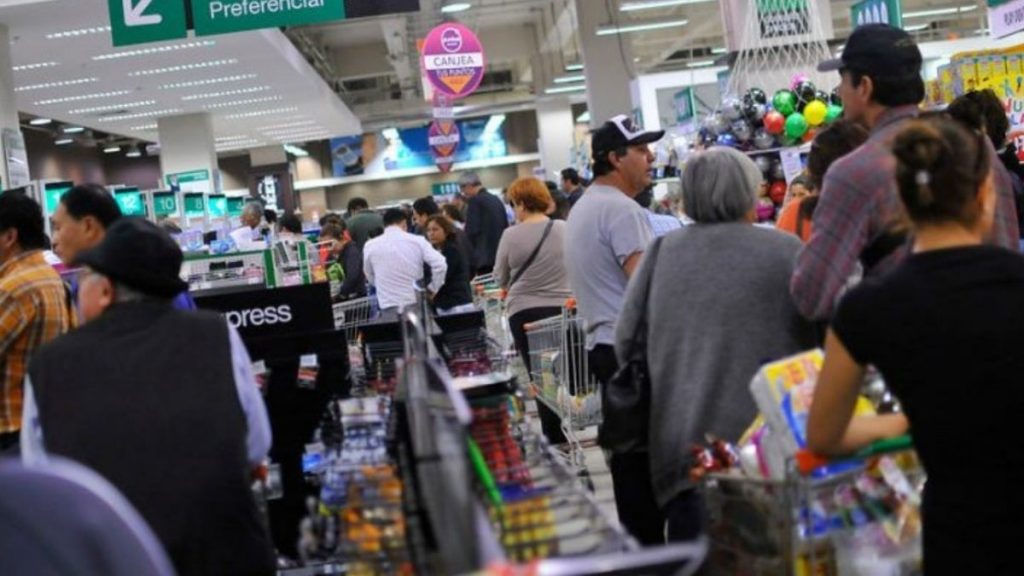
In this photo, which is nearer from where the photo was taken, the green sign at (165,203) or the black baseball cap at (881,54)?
the black baseball cap at (881,54)

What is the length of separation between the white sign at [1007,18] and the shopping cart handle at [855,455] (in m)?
8.88

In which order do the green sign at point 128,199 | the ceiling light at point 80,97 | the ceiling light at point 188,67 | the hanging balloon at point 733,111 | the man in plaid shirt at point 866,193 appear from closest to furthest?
the man in plaid shirt at point 866,193 → the hanging balloon at point 733,111 → the green sign at point 128,199 → the ceiling light at point 188,67 → the ceiling light at point 80,97

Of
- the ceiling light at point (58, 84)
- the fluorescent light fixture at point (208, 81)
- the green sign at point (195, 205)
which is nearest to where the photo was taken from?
the green sign at point (195, 205)

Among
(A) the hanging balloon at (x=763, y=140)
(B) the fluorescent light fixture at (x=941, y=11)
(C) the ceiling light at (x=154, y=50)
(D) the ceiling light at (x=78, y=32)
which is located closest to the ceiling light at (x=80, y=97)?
(C) the ceiling light at (x=154, y=50)

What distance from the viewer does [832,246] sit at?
343 centimetres

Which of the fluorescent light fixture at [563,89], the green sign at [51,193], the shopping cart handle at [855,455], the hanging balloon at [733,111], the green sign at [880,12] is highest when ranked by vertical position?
the fluorescent light fixture at [563,89]

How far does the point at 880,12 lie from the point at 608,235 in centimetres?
872

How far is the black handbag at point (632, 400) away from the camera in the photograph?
3.90 m

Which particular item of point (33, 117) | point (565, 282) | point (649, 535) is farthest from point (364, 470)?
point (33, 117)

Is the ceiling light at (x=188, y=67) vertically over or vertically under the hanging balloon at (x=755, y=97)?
over

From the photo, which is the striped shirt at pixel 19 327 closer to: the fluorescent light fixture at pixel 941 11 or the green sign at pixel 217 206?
the green sign at pixel 217 206

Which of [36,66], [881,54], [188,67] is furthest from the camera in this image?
[188,67]

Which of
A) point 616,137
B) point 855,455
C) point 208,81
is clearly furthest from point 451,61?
point 855,455

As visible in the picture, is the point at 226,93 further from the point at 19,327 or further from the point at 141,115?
the point at 19,327
